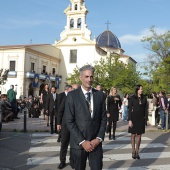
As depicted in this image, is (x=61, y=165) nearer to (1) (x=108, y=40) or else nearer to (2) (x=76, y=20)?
(2) (x=76, y=20)

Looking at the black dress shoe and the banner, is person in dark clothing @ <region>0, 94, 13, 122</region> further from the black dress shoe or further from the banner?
the banner

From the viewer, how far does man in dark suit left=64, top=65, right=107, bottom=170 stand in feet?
12.4

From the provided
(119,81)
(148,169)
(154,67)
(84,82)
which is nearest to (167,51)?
(154,67)

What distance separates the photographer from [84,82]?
390 centimetres

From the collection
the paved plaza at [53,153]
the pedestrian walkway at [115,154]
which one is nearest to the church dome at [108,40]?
the paved plaza at [53,153]

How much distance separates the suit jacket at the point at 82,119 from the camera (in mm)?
3771

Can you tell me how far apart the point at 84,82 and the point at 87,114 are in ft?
1.38

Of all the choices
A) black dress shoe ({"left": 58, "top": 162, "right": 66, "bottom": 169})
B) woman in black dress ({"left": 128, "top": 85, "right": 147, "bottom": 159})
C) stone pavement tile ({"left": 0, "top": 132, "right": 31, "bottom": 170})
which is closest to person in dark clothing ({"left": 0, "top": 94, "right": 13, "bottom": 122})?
stone pavement tile ({"left": 0, "top": 132, "right": 31, "bottom": 170})

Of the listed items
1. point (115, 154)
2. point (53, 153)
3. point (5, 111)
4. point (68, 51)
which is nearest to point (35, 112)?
point (5, 111)

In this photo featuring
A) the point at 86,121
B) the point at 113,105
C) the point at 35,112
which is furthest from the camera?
the point at 35,112

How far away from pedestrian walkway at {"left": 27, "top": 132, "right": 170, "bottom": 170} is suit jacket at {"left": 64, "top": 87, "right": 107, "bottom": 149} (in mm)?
2626

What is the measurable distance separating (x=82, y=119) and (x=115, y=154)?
4.21 meters

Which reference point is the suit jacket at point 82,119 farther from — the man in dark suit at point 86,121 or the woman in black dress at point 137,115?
the woman in black dress at point 137,115

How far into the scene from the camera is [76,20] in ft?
192
